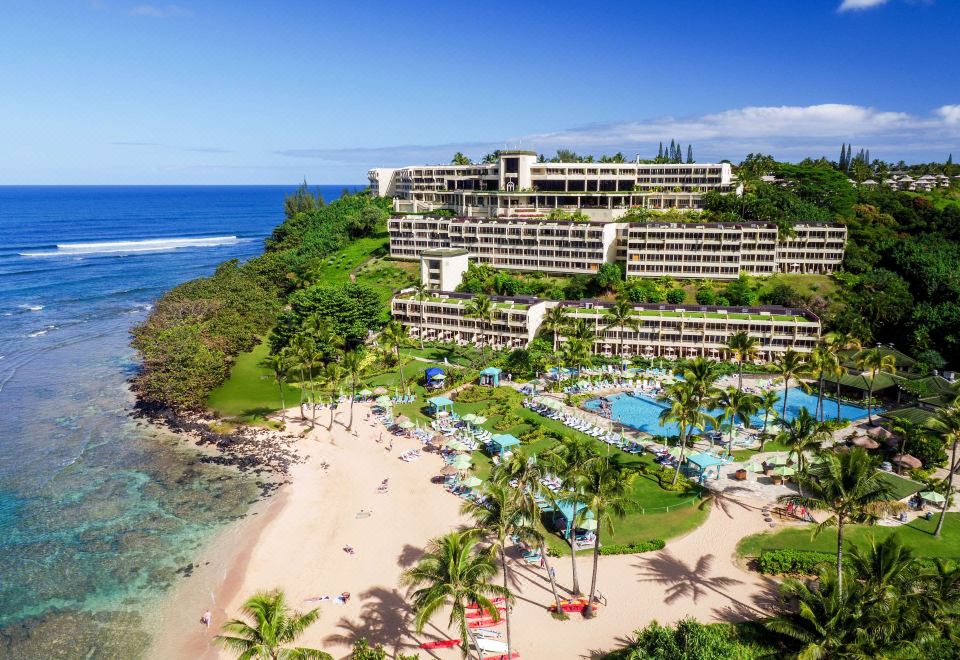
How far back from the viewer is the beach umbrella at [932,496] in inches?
1880

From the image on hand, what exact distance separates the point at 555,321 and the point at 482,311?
1075 cm

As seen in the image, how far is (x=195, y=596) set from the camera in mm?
43250

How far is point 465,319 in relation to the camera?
96250 millimetres

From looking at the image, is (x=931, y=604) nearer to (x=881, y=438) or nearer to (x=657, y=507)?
(x=657, y=507)

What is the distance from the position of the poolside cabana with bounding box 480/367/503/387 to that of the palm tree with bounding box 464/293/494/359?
7.95 meters

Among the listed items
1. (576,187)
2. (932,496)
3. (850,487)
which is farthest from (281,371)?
(576,187)

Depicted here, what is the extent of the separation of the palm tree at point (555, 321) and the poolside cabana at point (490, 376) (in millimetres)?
10861

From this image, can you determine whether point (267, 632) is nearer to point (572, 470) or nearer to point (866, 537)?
point (572, 470)

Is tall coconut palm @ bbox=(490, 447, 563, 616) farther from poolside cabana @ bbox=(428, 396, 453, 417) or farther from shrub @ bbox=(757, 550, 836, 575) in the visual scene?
poolside cabana @ bbox=(428, 396, 453, 417)

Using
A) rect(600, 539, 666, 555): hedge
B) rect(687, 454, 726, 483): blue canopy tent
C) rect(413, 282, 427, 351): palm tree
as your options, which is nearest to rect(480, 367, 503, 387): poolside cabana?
rect(413, 282, 427, 351): palm tree

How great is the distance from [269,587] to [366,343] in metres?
56.1

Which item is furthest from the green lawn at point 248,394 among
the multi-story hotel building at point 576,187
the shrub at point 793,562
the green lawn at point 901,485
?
the green lawn at point 901,485

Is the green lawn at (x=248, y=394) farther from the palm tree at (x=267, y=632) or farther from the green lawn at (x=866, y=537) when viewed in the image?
the green lawn at (x=866, y=537)

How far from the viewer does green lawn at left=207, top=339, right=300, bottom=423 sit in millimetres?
75688
